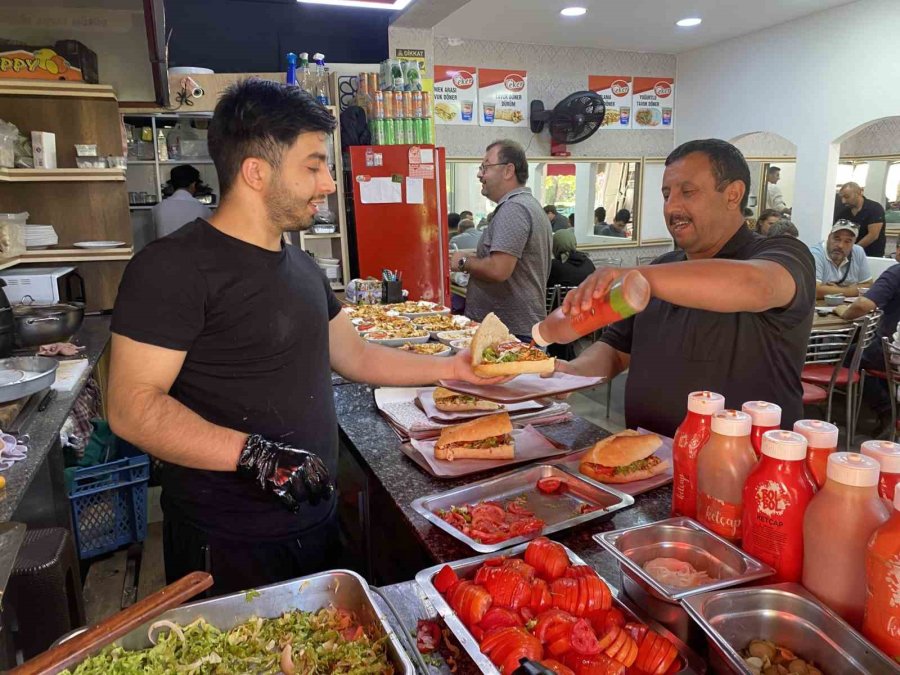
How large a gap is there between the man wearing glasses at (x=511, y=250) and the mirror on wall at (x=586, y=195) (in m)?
4.08

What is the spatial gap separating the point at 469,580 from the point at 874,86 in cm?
786

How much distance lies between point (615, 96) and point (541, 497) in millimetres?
8608

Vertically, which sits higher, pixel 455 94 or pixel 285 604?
pixel 455 94

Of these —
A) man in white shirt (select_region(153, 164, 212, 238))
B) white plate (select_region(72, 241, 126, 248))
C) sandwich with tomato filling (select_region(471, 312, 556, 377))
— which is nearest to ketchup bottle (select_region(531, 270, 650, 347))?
sandwich with tomato filling (select_region(471, 312, 556, 377))

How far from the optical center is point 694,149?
2.27 meters

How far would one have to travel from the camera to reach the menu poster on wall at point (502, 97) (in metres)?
8.46

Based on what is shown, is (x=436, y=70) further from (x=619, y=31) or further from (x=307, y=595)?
(x=307, y=595)

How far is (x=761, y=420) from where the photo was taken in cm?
136

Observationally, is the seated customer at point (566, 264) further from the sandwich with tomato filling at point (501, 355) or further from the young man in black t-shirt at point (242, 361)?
the young man in black t-shirt at point (242, 361)

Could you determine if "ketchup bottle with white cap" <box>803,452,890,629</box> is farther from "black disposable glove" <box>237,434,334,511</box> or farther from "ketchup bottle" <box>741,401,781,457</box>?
"black disposable glove" <box>237,434,334,511</box>

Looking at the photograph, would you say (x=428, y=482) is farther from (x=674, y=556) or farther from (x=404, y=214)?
(x=404, y=214)

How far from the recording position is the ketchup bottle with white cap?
104cm

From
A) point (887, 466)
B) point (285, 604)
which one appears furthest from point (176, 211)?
point (887, 466)

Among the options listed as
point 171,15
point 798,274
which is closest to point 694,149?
point 798,274
